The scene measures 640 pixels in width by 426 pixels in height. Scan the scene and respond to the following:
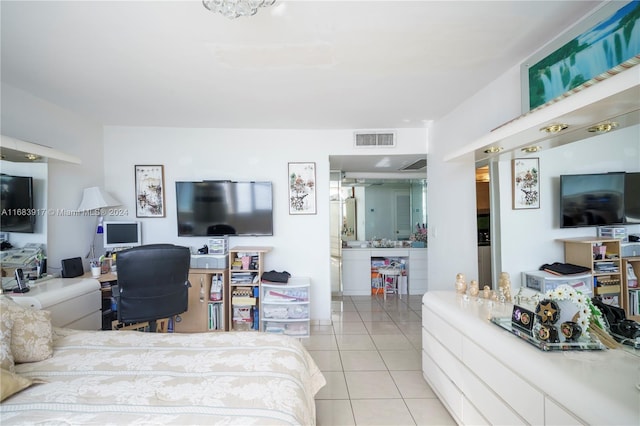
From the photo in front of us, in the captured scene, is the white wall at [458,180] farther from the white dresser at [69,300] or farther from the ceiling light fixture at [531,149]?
the white dresser at [69,300]

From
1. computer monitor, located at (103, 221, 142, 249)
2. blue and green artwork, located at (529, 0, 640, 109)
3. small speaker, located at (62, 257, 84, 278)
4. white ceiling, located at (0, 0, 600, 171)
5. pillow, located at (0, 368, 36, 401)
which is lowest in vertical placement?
pillow, located at (0, 368, 36, 401)

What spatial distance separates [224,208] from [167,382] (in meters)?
2.50

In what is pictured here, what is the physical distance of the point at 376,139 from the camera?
12.3ft

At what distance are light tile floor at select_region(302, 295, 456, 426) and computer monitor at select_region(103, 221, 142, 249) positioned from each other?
2443mm

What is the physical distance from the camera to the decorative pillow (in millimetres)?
1345

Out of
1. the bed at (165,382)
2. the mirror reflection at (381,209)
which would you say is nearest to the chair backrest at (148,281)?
the bed at (165,382)

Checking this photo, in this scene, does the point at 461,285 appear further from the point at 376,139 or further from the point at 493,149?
the point at 376,139

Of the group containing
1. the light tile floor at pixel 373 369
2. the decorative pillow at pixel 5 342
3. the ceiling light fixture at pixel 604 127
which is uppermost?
the ceiling light fixture at pixel 604 127

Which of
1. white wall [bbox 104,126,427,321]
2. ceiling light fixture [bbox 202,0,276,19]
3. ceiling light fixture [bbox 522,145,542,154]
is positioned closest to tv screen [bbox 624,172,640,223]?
ceiling light fixture [bbox 522,145,542,154]

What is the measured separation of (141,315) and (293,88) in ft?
7.76

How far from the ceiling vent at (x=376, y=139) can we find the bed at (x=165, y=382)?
279 cm

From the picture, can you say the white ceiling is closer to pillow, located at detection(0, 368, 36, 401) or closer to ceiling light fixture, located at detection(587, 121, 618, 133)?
ceiling light fixture, located at detection(587, 121, 618, 133)

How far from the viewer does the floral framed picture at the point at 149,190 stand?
366 centimetres

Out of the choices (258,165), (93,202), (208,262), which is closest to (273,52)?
(258,165)
